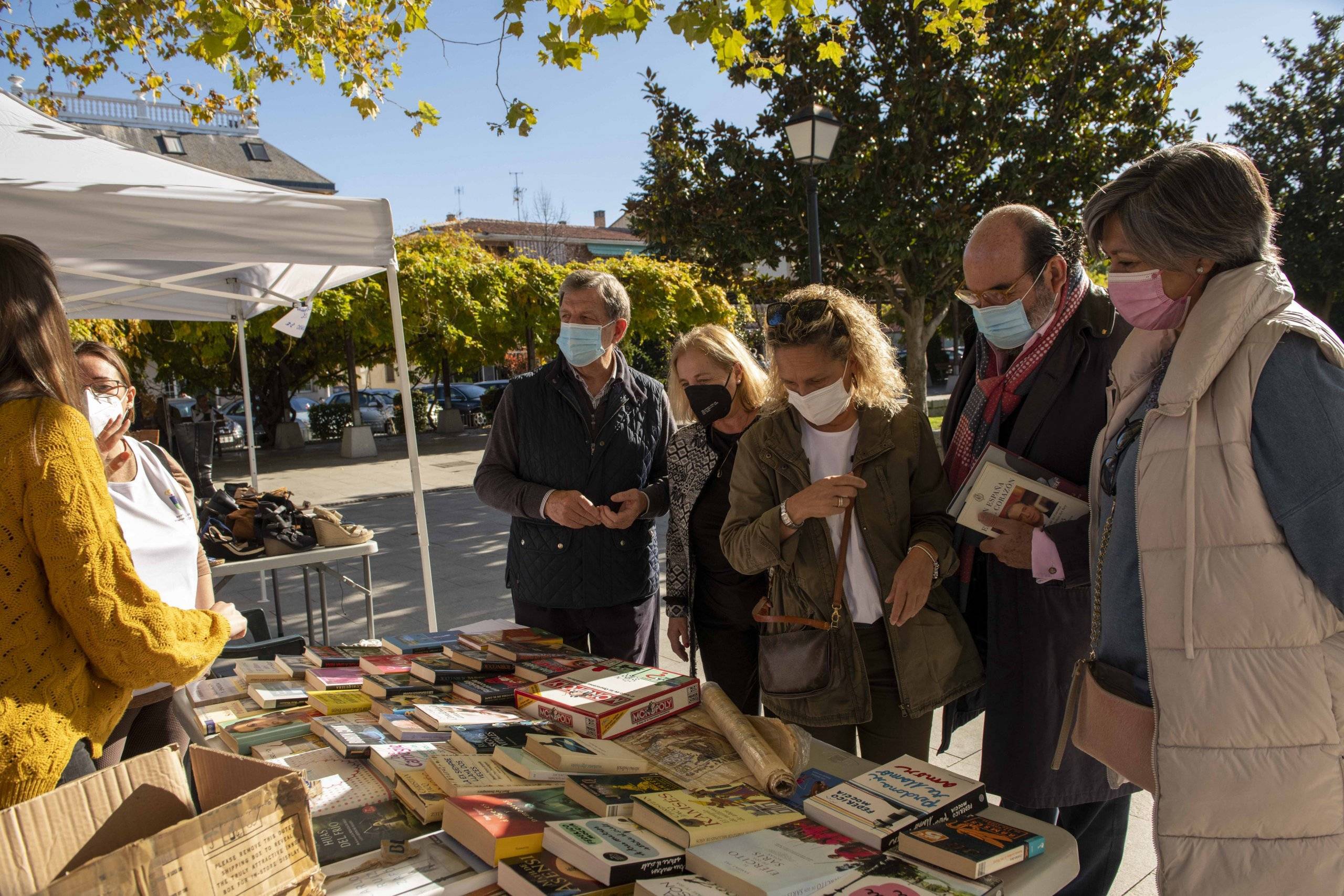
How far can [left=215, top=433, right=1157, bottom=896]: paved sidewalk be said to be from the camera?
3.64 m

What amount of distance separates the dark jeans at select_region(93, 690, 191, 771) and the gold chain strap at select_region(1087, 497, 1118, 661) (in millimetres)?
2048

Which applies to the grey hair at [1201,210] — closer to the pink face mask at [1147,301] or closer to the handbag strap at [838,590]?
the pink face mask at [1147,301]

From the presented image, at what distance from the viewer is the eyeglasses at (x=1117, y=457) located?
165 cm

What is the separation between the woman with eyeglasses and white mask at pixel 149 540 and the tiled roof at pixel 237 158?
126ft

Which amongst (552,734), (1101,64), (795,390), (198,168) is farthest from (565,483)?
(1101,64)

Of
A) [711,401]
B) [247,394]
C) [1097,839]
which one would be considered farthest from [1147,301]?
[247,394]

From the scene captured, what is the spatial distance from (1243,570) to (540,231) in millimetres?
47060

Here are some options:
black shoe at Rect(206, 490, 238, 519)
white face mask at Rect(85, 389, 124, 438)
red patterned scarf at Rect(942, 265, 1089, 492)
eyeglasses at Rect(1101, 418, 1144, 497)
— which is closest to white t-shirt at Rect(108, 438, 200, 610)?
white face mask at Rect(85, 389, 124, 438)

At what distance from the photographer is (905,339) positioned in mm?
11938

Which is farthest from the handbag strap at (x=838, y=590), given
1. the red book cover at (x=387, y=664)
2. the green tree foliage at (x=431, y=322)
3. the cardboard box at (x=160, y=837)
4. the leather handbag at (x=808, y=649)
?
the green tree foliage at (x=431, y=322)

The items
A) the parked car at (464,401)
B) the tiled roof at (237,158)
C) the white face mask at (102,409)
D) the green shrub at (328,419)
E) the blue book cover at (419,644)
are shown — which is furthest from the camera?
the tiled roof at (237,158)

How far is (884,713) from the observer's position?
2.18 metres

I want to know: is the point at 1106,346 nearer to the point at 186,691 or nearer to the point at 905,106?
the point at 186,691

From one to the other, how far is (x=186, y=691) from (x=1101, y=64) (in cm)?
1067
